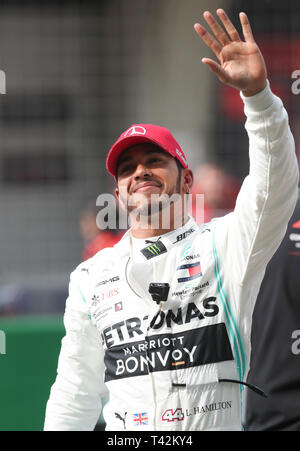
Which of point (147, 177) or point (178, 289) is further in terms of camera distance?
point (147, 177)

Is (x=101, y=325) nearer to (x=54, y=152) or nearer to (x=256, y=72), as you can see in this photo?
(x=256, y=72)

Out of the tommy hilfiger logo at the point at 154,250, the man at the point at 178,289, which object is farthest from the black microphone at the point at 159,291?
the tommy hilfiger logo at the point at 154,250

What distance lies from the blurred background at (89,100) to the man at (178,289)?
4945 mm

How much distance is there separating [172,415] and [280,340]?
647mm

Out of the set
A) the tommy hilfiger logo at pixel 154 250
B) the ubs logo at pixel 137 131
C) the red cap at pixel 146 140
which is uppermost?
the ubs logo at pixel 137 131

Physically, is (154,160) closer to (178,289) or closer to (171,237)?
(171,237)

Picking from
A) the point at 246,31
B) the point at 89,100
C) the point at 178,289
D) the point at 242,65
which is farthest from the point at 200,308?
the point at 89,100

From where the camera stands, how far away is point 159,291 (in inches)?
90.1

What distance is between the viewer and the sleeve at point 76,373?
253 cm

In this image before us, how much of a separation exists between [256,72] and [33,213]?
25.2 ft

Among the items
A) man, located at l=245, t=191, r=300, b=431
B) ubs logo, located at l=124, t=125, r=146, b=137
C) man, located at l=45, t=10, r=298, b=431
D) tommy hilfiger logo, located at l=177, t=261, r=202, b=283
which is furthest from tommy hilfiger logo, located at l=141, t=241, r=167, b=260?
man, located at l=245, t=191, r=300, b=431

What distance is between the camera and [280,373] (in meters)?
2.67

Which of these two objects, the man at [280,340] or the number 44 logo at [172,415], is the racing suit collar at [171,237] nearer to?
the man at [280,340]
